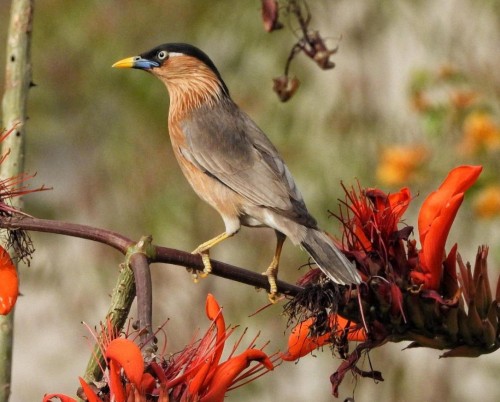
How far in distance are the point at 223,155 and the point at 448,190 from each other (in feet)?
6.19

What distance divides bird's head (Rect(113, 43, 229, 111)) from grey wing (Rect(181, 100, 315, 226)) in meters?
0.20

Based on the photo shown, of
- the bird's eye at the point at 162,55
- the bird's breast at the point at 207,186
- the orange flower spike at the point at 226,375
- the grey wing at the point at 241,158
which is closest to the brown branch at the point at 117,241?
the orange flower spike at the point at 226,375

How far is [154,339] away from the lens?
137 centimetres

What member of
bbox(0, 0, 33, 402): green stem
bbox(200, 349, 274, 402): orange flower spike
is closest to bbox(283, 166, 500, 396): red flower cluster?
bbox(200, 349, 274, 402): orange flower spike

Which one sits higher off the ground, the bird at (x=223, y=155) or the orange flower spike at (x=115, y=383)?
the bird at (x=223, y=155)

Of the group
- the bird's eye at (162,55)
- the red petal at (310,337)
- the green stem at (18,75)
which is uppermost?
the bird's eye at (162,55)

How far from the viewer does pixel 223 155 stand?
11.9ft

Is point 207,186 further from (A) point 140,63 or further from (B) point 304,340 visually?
(B) point 304,340

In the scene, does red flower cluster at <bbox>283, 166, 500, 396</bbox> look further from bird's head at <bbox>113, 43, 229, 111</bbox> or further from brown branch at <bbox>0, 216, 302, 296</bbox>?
bird's head at <bbox>113, 43, 229, 111</bbox>

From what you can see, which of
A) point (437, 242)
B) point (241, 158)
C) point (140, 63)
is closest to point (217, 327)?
point (437, 242)

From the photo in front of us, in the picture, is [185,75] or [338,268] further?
[185,75]

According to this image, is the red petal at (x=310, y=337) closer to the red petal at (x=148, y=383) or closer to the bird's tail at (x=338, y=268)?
the bird's tail at (x=338, y=268)

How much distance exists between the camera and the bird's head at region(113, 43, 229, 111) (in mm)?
3980

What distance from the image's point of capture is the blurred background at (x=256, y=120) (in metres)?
5.55
